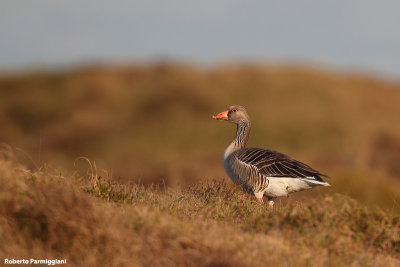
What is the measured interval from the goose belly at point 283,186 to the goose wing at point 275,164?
0.38 ft

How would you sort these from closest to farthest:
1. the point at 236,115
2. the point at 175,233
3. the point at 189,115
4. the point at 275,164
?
the point at 175,233
the point at 275,164
the point at 236,115
the point at 189,115

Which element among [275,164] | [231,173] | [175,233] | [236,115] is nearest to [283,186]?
[275,164]

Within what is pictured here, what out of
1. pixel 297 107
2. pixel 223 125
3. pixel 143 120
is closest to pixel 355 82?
pixel 297 107

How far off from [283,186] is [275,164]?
1.71ft

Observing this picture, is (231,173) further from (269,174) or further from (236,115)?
(236,115)

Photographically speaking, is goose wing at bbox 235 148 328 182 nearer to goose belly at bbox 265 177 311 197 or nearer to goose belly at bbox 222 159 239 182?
goose belly at bbox 265 177 311 197

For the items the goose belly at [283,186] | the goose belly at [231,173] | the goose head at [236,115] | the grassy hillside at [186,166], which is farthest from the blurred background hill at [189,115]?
the goose belly at [283,186]

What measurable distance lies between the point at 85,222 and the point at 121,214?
819 mm

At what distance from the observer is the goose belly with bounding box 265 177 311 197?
1084 centimetres

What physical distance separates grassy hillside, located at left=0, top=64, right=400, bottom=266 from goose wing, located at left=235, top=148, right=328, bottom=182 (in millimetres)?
650

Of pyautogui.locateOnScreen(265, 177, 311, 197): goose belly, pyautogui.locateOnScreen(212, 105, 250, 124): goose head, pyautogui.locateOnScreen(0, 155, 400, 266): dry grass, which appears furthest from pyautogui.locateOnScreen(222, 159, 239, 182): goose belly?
pyautogui.locateOnScreen(0, 155, 400, 266): dry grass

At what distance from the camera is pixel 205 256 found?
6.29 m

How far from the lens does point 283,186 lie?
11.0 m

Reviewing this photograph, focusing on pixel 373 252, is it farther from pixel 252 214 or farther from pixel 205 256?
pixel 205 256
